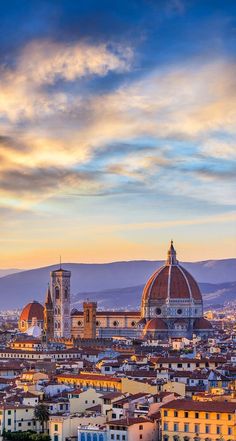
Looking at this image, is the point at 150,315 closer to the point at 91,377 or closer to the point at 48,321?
the point at 48,321

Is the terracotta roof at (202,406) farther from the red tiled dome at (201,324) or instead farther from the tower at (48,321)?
the red tiled dome at (201,324)

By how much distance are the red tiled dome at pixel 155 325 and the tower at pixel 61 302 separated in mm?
9819

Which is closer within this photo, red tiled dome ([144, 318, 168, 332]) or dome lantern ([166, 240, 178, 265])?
red tiled dome ([144, 318, 168, 332])

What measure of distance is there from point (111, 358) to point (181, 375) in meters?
18.7

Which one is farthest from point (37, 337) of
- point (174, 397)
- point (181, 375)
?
point (174, 397)

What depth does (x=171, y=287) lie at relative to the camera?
119125 mm

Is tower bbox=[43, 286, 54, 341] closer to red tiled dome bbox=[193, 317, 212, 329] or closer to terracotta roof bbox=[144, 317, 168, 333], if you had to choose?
terracotta roof bbox=[144, 317, 168, 333]

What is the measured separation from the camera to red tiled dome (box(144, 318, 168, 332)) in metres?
113

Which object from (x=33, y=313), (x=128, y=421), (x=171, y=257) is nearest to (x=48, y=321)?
(x=33, y=313)

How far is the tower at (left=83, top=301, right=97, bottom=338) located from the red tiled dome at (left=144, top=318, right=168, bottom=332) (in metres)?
5.50

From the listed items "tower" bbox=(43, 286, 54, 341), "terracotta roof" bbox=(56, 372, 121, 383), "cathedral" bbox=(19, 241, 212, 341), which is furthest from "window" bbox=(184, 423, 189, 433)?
"cathedral" bbox=(19, 241, 212, 341)

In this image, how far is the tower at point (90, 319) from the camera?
380 ft

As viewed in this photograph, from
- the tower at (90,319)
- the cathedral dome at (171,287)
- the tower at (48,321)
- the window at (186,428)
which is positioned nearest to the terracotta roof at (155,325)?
the cathedral dome at (171,287)

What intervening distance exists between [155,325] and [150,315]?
211 inches
